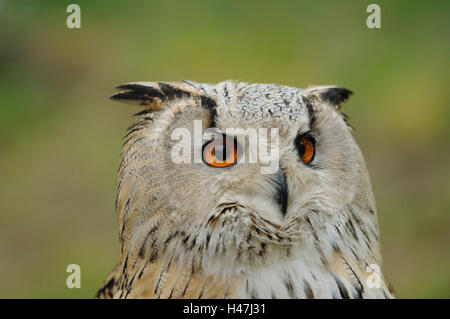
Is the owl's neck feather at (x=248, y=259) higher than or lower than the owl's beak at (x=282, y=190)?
lower

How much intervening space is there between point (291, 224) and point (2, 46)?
10.2 feet

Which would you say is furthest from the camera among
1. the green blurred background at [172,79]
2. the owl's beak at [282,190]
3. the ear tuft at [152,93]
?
the green blurred background at [172,79]

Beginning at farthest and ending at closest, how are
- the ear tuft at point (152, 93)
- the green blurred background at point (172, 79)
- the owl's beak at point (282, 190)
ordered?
1. the green blurred background at point (172, 79)
2. the ear tuft at point (152, 93)
3. the owl's beak at point (282, 190)

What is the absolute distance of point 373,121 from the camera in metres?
3.62

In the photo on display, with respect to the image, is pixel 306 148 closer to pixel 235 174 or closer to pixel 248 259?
pixel 235 174

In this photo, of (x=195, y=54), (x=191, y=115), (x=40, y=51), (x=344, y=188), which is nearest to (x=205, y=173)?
(x=191, y=115)

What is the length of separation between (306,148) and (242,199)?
24 centimetres

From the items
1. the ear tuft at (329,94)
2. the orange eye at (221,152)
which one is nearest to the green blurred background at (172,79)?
the ear tuft at (329,94)

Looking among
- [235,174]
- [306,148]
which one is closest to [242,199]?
[235,174]

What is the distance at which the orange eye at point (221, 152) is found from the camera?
51.6 inches

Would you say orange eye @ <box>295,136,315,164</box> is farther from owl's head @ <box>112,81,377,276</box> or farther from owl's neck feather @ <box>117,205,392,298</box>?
owl's neck feather @ <box>117,205,392,298</box>

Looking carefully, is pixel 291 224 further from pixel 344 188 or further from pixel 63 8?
pixel 63 8

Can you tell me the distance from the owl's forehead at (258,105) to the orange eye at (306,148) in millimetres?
63

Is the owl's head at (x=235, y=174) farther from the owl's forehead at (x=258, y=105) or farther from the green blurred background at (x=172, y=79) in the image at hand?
the green blurred background at (x=172, y=79)
